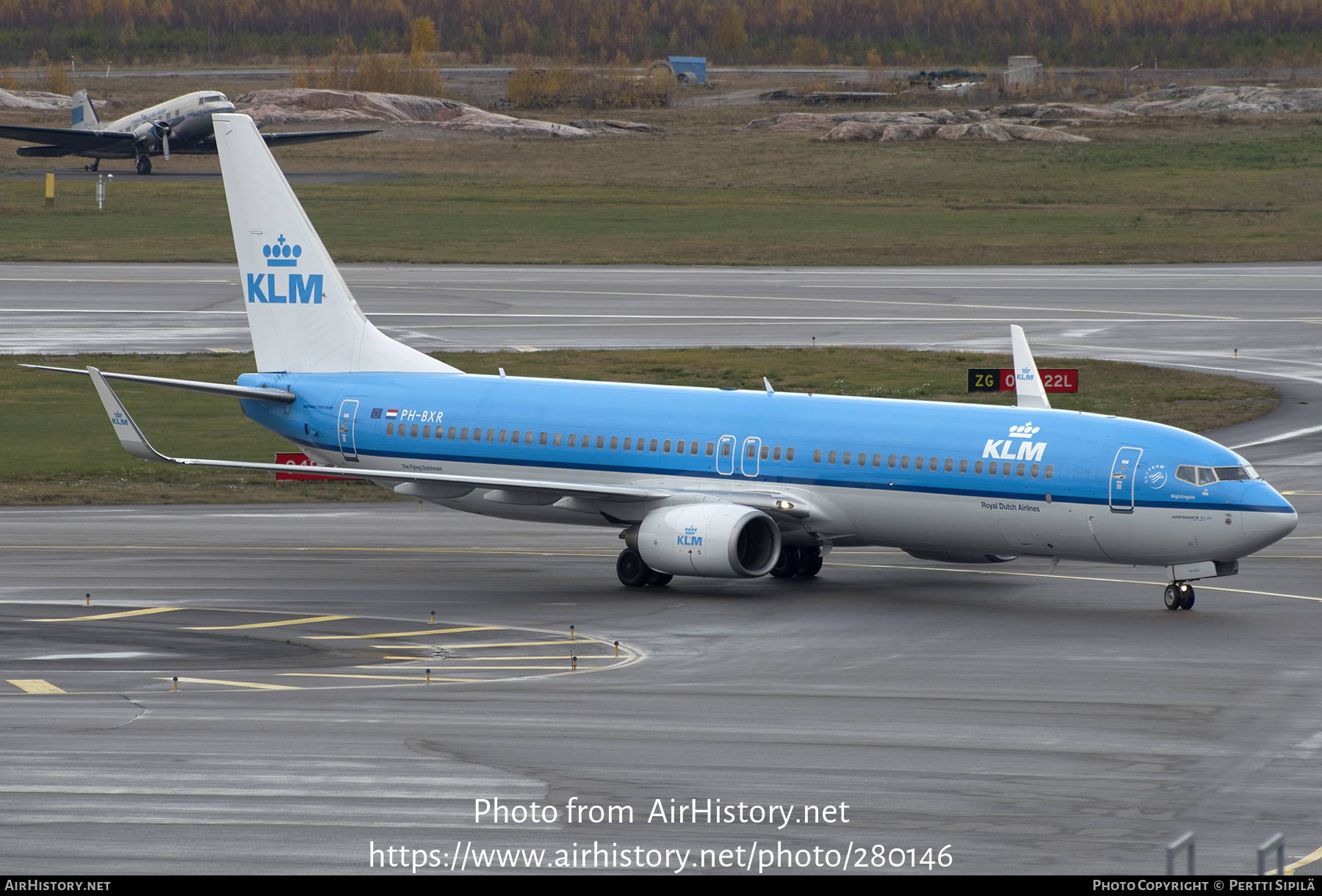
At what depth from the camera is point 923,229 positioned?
122 metres

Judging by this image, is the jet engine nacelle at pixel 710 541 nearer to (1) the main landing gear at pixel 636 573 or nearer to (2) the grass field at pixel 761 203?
(1) the main landing gear at pixel 636 573

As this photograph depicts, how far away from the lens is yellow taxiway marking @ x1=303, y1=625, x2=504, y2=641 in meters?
33.0

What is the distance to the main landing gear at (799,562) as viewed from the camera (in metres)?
39.8

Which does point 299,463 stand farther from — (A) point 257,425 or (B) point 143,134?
(B) point 143,134

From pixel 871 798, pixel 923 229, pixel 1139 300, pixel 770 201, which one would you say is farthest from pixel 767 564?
pixel 770 201

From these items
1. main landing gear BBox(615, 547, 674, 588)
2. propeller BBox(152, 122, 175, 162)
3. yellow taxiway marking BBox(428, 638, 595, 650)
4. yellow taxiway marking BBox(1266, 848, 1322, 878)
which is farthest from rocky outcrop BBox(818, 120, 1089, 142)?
yellow taxiway marking BBox(1266, 848, 1322, 878)

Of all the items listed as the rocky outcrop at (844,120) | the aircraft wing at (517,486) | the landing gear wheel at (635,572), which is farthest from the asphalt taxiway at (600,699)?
the rocky outcrop at (844,120)

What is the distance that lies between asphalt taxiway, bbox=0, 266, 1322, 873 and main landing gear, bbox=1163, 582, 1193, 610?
37 cm

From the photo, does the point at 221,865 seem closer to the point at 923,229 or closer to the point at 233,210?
the point at 233,210

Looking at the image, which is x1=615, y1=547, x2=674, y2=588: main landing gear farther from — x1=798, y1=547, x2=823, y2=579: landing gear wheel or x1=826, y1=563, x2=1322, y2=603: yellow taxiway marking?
x1=826, y1=563, x2=1322, y2=603: yellow taxiway marking

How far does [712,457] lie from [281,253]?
13.0 m

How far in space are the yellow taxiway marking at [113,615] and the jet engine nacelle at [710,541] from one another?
9.83m

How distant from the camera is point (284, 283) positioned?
44562 mm
